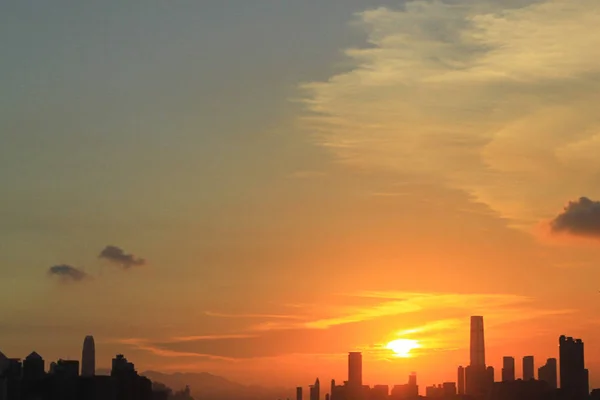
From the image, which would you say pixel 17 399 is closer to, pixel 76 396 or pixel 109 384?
pixel 76 396

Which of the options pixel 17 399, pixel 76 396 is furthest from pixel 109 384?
pixel 17 399

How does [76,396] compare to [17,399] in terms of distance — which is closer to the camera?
[17,399]

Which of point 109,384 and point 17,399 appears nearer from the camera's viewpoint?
point 17,399
